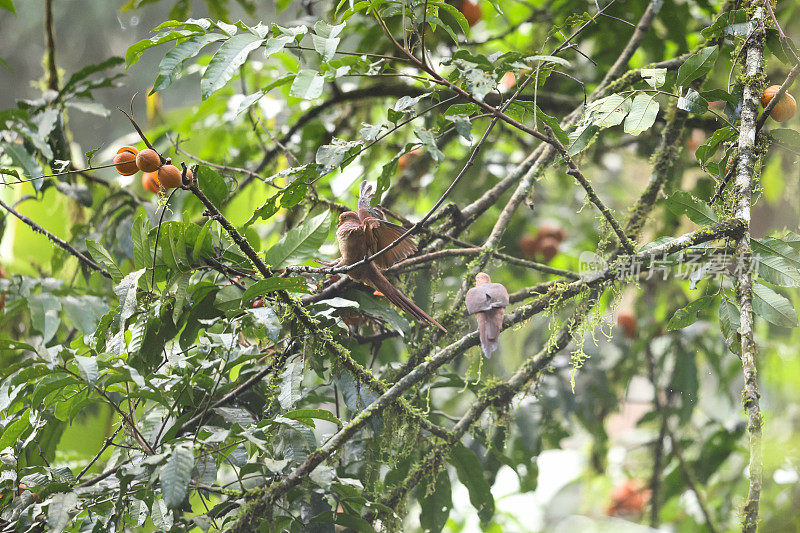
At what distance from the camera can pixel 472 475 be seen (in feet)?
3.75

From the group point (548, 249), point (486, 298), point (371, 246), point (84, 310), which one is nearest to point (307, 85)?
point (371, 246)

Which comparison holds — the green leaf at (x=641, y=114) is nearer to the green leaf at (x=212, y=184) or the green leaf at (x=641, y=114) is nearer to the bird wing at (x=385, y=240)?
the bird wing at (x=385, y=240)

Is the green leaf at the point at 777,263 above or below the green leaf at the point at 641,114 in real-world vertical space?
below

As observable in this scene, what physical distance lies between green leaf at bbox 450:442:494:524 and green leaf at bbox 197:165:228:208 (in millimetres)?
573

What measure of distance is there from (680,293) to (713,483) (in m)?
0.67

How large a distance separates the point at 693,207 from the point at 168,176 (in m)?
0.68

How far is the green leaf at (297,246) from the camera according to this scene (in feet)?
2.98

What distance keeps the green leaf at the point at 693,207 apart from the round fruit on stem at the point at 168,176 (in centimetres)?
64

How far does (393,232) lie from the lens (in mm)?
962

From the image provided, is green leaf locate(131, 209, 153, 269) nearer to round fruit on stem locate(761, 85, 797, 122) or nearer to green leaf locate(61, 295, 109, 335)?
green leaf locate(61, 295, 109, 335)

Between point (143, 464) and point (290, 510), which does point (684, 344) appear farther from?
point (143, 464)

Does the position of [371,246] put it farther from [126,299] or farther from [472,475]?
[472,475]

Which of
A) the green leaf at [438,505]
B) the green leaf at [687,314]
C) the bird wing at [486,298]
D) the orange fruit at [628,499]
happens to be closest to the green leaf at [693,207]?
the green leaf at [687,314]

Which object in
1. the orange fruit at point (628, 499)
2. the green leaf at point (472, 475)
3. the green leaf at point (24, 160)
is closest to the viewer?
the green leaf at point (472, 475)
